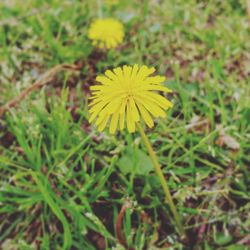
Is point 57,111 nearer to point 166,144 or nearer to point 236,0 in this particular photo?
point 166,144

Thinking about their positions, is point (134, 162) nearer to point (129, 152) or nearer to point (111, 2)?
point (129, 152)

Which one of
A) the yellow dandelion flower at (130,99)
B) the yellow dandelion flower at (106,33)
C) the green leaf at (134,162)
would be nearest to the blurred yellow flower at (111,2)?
the yellow dandelion flower at (106,33)

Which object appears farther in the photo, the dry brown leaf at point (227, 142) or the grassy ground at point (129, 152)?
the dry brown leaf at point (227, 142)

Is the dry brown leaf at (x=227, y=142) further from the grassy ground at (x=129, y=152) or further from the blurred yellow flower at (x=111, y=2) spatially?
the blurred yellow flower at (x=111, y=2)

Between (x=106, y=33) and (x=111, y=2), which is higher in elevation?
(x=111, y=2)

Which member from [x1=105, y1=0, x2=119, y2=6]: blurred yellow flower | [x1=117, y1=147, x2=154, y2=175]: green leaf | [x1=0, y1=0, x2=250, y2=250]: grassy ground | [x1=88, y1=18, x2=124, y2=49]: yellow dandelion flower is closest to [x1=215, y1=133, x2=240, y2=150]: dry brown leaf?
[x1=0, y1=0, x2=250, y2=250]: grassy ground

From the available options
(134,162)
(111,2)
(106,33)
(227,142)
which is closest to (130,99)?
(134,162)
